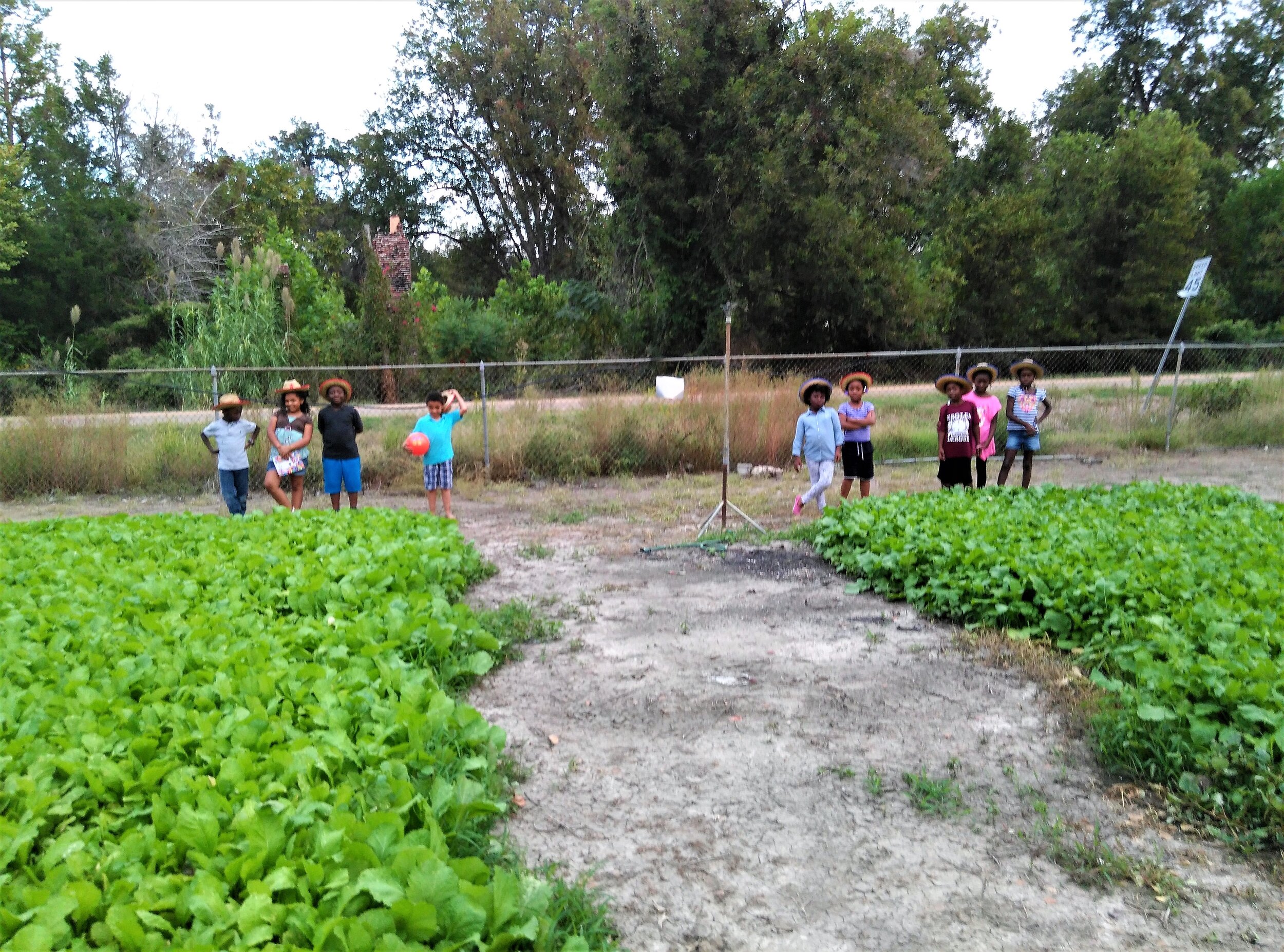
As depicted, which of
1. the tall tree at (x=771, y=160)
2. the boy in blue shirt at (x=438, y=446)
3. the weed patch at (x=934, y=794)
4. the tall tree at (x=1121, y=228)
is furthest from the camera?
the tall tree at (x=1121, y=228)

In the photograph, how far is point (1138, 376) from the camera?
56.6 ft

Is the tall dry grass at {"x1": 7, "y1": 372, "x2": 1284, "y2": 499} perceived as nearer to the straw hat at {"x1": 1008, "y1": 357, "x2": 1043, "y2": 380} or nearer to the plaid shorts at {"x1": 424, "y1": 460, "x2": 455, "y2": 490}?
the plaid shorts at {"x1": 424, "y1": 460, "x2": 455, "y2": 490}

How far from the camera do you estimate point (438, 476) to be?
10.5 metres

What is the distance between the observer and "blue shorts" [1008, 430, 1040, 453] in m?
11.2

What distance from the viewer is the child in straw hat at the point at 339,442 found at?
10.2 m

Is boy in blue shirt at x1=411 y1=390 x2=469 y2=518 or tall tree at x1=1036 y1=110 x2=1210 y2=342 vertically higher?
tall tree at x1=1036 y1=110 x2=1210 y2=342

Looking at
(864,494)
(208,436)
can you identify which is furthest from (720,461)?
(208,436)

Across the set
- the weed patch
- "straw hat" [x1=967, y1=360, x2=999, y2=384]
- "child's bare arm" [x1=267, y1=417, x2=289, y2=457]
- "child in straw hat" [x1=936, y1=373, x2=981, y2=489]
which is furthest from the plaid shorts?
the weed patch

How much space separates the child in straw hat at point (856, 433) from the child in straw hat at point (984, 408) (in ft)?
3.71

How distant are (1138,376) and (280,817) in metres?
17.5

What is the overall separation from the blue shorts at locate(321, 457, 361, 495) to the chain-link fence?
2.75 meters

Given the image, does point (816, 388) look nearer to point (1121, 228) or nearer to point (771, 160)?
point (771, 160)

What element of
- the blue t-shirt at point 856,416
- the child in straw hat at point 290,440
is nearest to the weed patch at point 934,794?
the blue t-shirt at point 856,416

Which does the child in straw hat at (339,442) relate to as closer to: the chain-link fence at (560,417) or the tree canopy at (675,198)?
the chain-link fence at (560,417)
